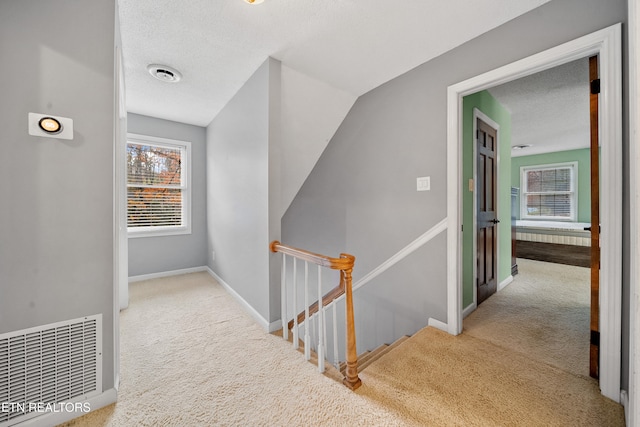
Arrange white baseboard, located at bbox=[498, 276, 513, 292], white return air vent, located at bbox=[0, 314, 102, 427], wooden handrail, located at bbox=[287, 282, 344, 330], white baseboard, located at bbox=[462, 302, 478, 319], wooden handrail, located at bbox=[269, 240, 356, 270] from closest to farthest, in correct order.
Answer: white return air vent, located at bbox=[0, 314, 102, 427], wooden handrail, located at bbox=[269, 240, 356, 270], wooden handrail, located at bbox=[287, 282, 344, 330], white baseboard, located at bbox=[462, 302, 478, 319], white baseboard, located at bbox=[498, 276, 513, 292]

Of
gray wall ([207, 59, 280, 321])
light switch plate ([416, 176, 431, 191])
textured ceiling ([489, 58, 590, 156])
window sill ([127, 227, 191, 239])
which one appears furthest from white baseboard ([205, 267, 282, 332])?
textured ceiling ([489, 58, 590, 156])

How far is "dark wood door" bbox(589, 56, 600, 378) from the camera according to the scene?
1.48 m

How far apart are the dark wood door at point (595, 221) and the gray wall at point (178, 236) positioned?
4.40m

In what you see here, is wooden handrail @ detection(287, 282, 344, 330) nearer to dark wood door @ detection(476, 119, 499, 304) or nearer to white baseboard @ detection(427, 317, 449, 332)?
white baseboard @ detection(427, 317, 449, 332)

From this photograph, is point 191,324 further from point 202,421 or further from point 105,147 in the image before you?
point 105,147

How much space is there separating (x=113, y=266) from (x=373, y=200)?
2.27 m

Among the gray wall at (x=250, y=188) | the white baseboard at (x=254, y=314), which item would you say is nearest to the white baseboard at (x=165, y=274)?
the gray wall at (x=250, y=188)

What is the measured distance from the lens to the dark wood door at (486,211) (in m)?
2.71

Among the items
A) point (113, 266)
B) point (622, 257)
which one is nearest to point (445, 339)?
point (622, 257)

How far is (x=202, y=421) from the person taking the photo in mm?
1309

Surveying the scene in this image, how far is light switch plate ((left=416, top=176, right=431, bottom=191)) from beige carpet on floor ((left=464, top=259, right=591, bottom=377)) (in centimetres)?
130

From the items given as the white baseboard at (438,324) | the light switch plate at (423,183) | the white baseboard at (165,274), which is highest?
the light switch plate at (423,183)

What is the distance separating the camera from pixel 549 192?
6219mm

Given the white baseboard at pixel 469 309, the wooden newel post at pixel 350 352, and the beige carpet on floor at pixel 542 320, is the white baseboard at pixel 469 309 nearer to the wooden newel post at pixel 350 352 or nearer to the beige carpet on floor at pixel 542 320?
the beige carpet on floor at pixel 542 320
